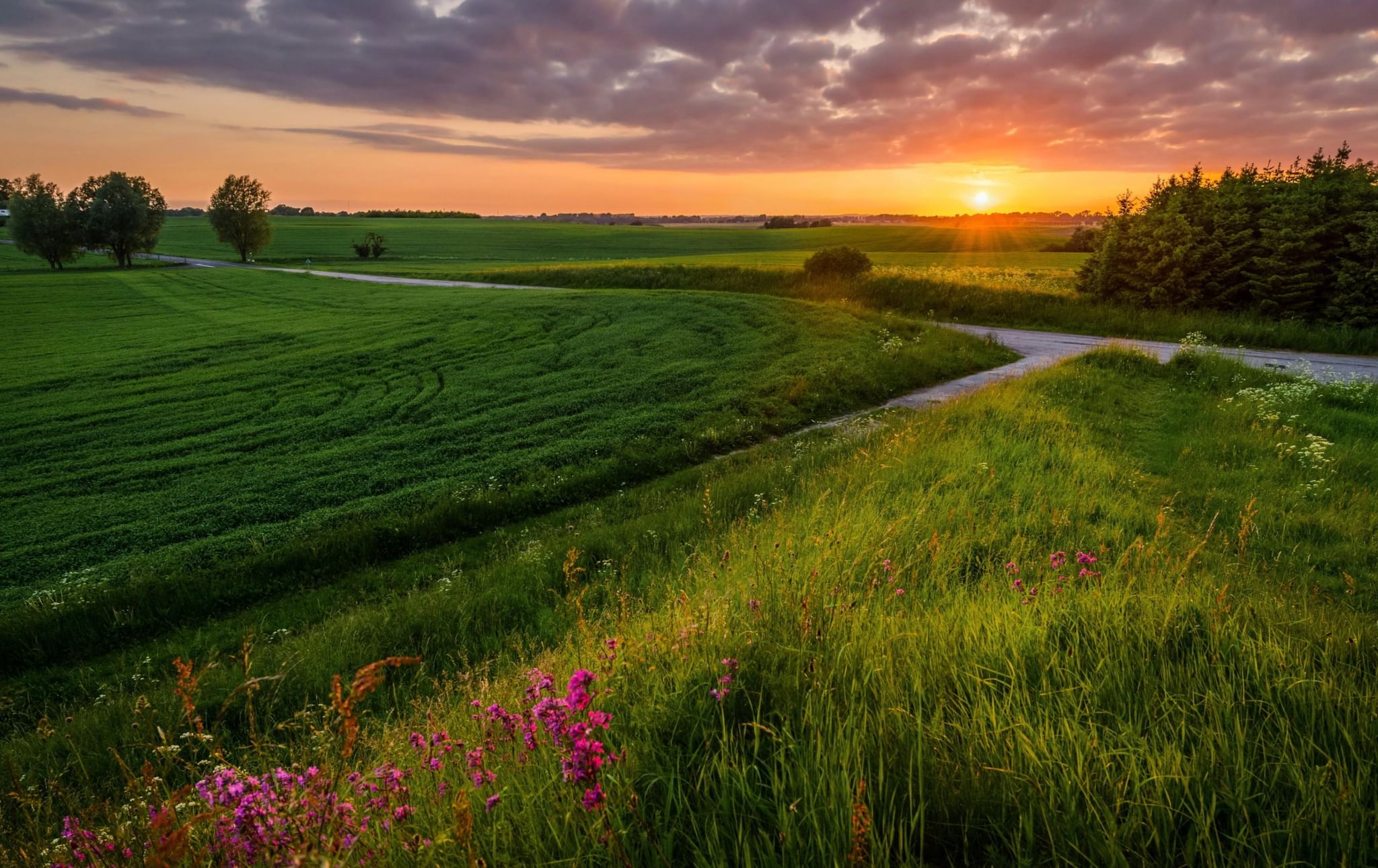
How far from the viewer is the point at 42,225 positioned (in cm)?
7000

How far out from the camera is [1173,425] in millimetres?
11812

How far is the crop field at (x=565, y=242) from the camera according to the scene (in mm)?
79938

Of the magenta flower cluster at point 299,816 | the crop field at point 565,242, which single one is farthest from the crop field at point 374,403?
the crop field at point 565,242

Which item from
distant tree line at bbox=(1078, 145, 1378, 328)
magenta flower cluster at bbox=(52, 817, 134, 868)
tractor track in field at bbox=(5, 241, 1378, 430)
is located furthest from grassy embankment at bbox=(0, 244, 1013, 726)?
distant tree line at bbox=(1078, 145, 1378, 328)

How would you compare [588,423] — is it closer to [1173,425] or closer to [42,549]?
[42,549]

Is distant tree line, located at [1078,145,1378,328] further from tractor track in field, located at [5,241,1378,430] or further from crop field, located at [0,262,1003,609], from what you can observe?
crop field, located at [0,262,1003,609]

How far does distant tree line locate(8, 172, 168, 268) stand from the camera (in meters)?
70.2

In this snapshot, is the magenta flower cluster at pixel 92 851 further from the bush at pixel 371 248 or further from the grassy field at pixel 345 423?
the bush at pixel 371 248

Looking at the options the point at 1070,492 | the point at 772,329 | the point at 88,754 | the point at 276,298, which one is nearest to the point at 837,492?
the point at 1070,492

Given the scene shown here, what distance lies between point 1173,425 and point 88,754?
591 inches

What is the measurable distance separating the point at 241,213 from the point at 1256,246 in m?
91.5

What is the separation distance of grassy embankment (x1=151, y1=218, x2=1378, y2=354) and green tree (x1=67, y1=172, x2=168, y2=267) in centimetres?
1162

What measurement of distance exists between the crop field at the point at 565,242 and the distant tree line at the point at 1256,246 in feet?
128

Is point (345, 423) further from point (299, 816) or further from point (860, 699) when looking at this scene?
point (860, 699)
